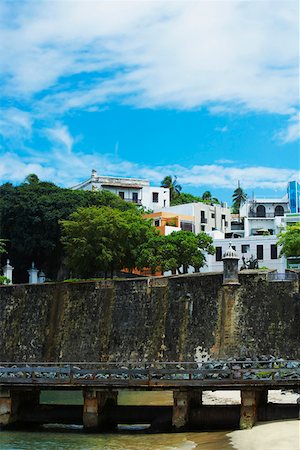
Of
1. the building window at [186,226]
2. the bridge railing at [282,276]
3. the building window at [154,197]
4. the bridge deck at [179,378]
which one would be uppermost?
the building window at [154,197]

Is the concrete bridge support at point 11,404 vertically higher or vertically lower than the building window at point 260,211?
lower

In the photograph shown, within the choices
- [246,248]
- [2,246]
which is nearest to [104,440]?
[246,248]

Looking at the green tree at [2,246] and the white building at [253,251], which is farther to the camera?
the white building at [253,251]

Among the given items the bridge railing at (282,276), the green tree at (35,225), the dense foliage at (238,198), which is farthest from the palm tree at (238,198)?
the bridge railing at (282,276)

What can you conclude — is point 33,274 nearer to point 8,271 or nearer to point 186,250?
point 8,271

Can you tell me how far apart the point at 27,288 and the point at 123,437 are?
20433 millimetres

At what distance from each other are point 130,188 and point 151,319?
42962 mm

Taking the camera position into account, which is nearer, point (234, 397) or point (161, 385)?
point (161, 385)

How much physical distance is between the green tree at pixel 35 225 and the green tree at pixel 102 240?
4761 mm

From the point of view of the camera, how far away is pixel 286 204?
84.9 metres

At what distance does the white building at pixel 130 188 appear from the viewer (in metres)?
83.3

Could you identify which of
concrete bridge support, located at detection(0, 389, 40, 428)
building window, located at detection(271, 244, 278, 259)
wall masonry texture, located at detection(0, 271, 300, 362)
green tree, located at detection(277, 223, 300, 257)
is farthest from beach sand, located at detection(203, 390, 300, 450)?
building window, located at detection(271, 244, 278, 259)

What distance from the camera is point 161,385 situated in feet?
91.6

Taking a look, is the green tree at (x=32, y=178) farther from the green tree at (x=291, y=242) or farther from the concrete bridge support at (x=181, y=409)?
the concrete bridge support at (x=181, y=409)
